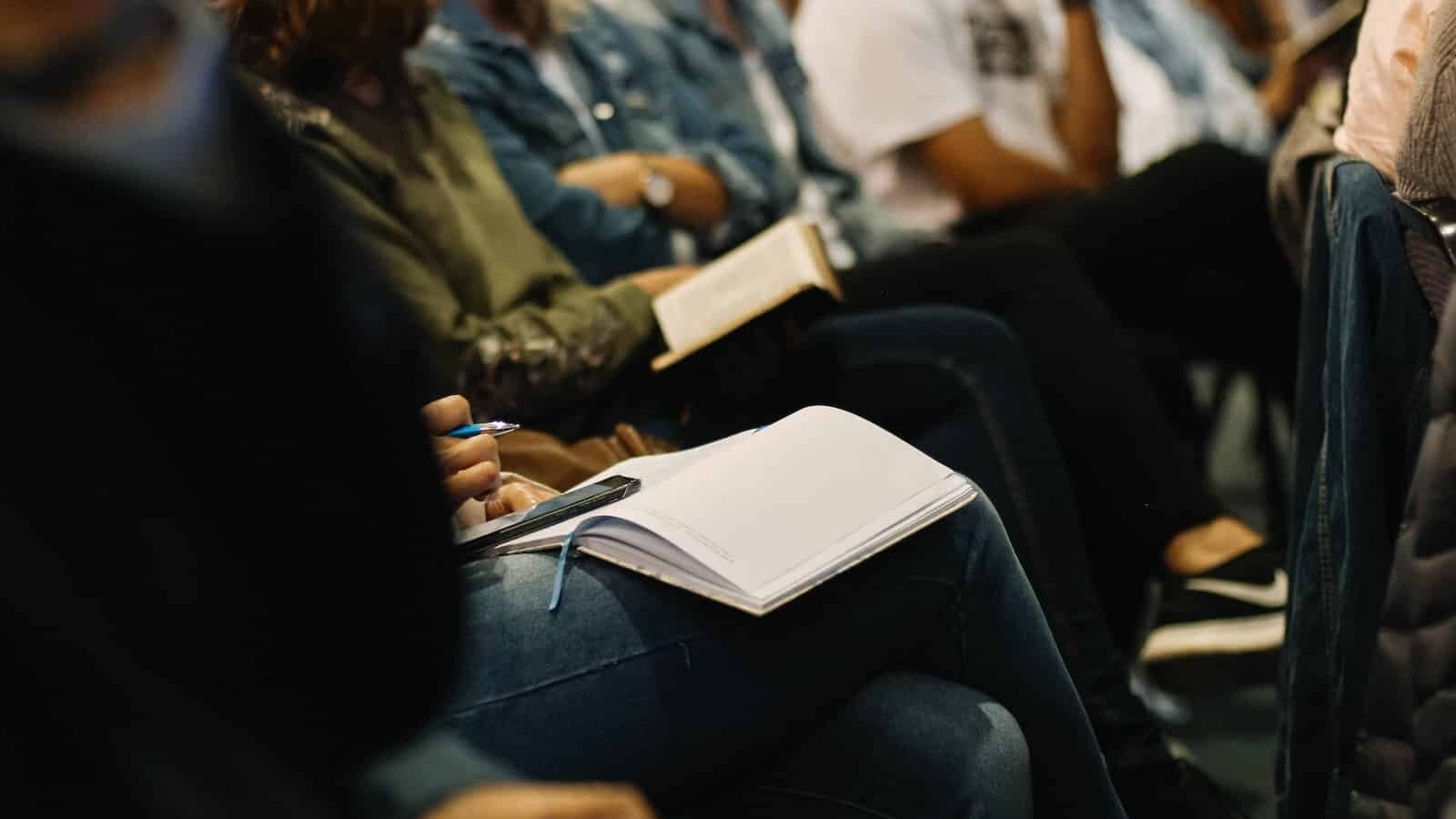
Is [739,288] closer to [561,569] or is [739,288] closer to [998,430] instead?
A: [998,430]

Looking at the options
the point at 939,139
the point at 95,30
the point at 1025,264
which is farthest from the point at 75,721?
the point at 939,139

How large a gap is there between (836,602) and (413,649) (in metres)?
0.39

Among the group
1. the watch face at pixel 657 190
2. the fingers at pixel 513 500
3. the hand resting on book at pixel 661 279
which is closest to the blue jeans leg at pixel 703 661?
the fingers at pixel 513 500

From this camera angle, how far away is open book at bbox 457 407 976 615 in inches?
32.2

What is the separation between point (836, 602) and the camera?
34.6 inches

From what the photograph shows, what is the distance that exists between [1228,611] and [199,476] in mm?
1230

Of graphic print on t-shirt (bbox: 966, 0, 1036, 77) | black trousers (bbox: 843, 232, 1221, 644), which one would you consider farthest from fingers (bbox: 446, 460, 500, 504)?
graphic print on t-shirt (bbox: 966, 0, 1036, 77)

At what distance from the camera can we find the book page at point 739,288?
54.9 inches

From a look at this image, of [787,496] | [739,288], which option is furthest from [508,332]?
[787,496]

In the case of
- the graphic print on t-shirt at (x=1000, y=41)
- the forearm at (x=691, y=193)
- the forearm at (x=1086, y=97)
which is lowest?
the forearm at (x=1086, y=97)

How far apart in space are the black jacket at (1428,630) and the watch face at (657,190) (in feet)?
3.79

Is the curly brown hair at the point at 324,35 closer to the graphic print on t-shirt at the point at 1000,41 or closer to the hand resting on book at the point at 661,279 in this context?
the hand resting on book at the point at 661,279

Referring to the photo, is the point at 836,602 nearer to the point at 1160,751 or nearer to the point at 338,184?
the point at 1160,751

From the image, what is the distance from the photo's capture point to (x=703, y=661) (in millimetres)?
837
